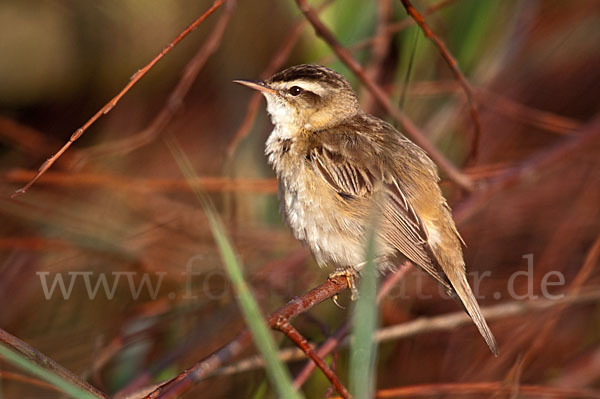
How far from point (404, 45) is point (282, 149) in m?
1.46

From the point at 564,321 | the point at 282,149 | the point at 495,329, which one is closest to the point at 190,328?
the point at 282,149

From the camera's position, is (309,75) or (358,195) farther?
(309,75)

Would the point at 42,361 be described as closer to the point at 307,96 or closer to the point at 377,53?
the point at 307,96

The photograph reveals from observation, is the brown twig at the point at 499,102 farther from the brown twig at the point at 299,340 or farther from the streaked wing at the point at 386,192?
the brown twig at the point at 299,340

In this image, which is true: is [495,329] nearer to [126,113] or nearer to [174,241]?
[174,241]

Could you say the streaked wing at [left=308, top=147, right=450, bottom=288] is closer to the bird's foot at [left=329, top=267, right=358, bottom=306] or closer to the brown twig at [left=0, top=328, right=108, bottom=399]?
the bird's foot at [left=329, top=267, right=358, bottom=306]

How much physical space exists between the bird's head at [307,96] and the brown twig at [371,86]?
170mm

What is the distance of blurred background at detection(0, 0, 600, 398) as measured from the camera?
168 inches

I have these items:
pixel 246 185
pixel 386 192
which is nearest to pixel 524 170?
pixel 386 192

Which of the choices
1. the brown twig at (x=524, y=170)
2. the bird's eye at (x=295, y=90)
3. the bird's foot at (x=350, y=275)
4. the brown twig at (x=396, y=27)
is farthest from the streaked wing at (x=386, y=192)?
the brown twig at (x=396, y=27)

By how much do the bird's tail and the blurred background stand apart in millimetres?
448

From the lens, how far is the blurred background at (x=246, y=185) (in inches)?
168

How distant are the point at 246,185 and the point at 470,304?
77.1 inches

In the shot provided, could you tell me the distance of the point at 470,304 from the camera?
3.08m
